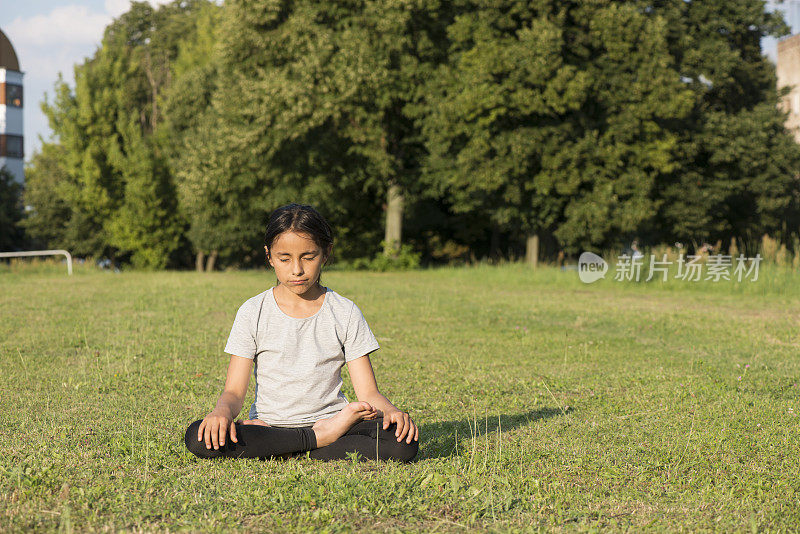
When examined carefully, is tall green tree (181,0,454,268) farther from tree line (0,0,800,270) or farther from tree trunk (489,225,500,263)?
tree trunk (489,225,500,263)

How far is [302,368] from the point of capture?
470cm

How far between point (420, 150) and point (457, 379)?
21939 mm

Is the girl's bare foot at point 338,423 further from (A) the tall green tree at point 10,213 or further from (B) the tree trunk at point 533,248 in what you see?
(A) the tall green tree at point 10,213

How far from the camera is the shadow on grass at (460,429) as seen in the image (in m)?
5.16

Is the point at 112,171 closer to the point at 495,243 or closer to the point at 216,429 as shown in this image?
the point at 495,243

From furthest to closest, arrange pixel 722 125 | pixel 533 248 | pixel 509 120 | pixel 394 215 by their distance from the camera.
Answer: pixel 394 215 < pixel 533 248 < pixel 722 125 < pixel 509 120

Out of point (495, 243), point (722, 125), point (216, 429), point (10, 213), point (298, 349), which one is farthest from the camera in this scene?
point (10, 213)

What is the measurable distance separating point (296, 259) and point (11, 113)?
6641 centimetres

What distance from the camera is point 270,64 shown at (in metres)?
27.0

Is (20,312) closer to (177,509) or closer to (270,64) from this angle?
(177,509)

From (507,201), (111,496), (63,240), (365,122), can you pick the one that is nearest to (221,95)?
(365,122)

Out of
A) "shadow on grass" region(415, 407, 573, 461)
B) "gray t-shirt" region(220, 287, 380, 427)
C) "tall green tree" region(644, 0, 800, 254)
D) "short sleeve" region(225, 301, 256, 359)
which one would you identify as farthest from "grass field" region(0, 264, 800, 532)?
"tall green tree" region(644, 0, 800, 254)

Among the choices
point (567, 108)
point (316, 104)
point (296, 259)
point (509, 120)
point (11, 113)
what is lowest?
point (296, 259)

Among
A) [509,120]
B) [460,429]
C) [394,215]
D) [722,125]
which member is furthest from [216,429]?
[722,125]
